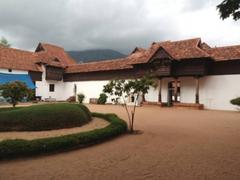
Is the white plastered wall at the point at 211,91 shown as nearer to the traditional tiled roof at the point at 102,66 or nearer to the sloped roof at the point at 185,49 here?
the traditional tiled roof at the point at 102,66

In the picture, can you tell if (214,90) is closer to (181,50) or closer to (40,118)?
(181,50)

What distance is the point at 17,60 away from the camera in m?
28.3

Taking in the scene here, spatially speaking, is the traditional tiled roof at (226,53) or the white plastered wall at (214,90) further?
the white plastered wall at (214,90)

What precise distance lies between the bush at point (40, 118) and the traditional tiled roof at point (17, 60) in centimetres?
1873

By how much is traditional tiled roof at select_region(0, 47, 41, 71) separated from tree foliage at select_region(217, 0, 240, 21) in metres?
25.6

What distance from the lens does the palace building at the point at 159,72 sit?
20.5 m

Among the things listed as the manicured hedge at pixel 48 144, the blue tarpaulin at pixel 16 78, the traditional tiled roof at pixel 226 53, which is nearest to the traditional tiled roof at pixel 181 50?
the traditional tiled roof at pixel 226 53

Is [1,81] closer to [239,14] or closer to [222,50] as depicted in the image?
[222,50]

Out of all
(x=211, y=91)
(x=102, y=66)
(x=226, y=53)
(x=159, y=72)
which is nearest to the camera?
(x=226, y=53)

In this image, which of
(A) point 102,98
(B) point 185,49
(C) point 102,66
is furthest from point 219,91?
(C) point 102,66

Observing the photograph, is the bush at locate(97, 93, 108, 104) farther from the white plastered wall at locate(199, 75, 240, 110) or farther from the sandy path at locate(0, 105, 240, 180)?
the sandy path at locate(0, 105, 240, 180)

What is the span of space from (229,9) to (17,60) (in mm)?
27438

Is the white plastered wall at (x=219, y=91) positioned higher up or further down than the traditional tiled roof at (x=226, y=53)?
further down

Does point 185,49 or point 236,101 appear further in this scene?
point 185,49
